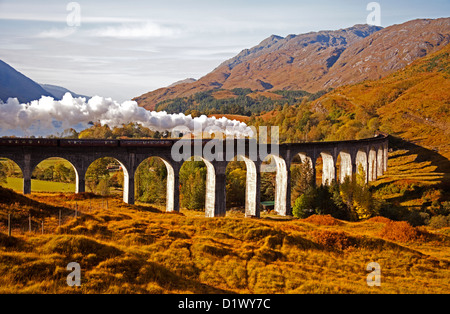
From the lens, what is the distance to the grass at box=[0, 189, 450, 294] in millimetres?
17294

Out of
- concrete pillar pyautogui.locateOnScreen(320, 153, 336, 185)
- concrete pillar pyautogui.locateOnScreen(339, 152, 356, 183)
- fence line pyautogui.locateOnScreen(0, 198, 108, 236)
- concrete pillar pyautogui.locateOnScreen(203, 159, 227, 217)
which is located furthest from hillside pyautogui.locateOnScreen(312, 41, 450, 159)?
fence line pyautogui.locateOnScreen(0, 198, 108, 236)

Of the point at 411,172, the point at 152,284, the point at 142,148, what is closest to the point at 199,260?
the point at 152,284

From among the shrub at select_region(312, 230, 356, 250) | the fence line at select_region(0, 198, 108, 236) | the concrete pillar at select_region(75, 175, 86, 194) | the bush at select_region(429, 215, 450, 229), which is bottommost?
the bush at select_region(429, 215, 450, 229)

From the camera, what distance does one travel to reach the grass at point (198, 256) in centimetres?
1729

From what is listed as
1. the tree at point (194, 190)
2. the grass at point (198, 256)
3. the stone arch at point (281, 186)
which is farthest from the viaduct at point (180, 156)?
the tree at point (194, 190)

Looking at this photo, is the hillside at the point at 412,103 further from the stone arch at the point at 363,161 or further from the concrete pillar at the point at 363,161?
the stone arch at the point at 363,161

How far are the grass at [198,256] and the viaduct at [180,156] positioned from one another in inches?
232

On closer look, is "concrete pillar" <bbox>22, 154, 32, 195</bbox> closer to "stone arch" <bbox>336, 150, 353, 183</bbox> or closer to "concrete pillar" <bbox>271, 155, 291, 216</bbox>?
"concrete pillar" <bbox>271, 155, 291, 216</bbox>

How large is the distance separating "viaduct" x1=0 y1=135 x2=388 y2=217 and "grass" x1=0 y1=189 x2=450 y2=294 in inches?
232

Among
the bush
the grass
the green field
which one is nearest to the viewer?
the grass

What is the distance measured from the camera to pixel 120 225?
27.7 m

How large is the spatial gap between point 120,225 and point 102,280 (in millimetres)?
10998

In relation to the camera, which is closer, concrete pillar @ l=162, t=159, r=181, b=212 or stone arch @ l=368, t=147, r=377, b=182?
concrete pillar @ l=162, t=159, r=181, b=212

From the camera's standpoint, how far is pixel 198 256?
78.1 ft
